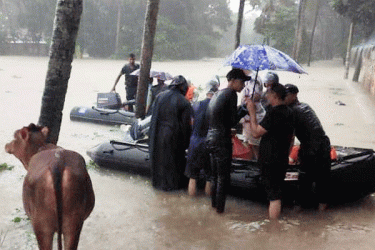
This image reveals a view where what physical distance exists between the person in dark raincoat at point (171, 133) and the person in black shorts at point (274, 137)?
4.66 feet

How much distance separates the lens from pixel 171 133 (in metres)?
6.75

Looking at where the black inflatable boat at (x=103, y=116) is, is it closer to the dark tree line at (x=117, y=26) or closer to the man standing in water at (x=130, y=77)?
the man standing in water at (x=130, y=77)

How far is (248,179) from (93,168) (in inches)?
121

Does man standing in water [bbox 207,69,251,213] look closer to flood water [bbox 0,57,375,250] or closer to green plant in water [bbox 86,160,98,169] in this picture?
flood water [bbox 0,57,375,250]

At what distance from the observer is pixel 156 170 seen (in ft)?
22.7

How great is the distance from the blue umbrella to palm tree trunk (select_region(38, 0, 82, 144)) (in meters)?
2.26

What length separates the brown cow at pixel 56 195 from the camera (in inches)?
131

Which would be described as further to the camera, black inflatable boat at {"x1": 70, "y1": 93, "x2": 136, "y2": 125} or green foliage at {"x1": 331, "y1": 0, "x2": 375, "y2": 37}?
green foliage at {"x1": 331, "y1": 0, "x2": 375, "y2": 37}

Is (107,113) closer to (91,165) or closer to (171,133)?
(91,165)

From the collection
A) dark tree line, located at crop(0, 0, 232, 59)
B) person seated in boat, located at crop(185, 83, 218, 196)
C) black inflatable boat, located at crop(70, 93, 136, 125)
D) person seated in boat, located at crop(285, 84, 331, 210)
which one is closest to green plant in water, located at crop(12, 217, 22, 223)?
person seated in boat, located at crop(185, 83, 218, 196)

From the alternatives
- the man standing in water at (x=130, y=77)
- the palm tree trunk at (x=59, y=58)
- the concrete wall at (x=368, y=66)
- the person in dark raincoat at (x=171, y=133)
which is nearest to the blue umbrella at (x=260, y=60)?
the person in dark raincoat at (x=171, y=133)

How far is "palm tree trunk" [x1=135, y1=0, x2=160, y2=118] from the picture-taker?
33.2ft

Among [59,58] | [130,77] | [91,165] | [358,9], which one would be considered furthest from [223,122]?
[358,9]

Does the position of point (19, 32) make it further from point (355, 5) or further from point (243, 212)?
point (243, 212)
